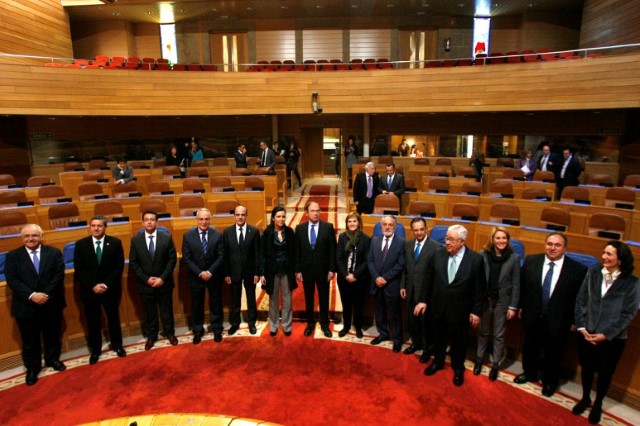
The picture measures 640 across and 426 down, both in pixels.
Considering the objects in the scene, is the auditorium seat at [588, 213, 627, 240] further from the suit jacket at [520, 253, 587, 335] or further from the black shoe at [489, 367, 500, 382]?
the black shoe at [489, 367, 500, 382]

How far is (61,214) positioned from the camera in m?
6.22

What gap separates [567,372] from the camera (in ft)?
11.7

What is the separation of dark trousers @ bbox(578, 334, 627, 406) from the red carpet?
10.6 inches

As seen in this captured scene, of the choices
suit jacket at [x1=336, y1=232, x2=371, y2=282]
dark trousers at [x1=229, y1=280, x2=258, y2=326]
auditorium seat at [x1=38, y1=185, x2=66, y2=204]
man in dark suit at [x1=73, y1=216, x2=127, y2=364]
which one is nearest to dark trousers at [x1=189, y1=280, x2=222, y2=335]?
dark trousers at [x1=229, y1=280, x2=258, y2=326]

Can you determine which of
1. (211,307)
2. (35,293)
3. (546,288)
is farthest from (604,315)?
(35,293)

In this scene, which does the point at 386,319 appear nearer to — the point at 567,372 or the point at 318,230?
the point at 318,230

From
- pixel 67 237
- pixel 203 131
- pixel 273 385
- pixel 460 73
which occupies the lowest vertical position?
pixel 273 385

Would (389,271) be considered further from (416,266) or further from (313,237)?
(313,237)

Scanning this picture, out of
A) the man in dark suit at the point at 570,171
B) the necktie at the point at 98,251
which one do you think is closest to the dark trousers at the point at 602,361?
the necktie at the point at 98,251

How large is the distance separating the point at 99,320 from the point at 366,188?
158 inches

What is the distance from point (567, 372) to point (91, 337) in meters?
4.30

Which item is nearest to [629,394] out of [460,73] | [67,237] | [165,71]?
[67,237]

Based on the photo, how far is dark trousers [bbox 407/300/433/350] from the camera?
3.86 metres

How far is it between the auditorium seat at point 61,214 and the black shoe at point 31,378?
3.11 metres
